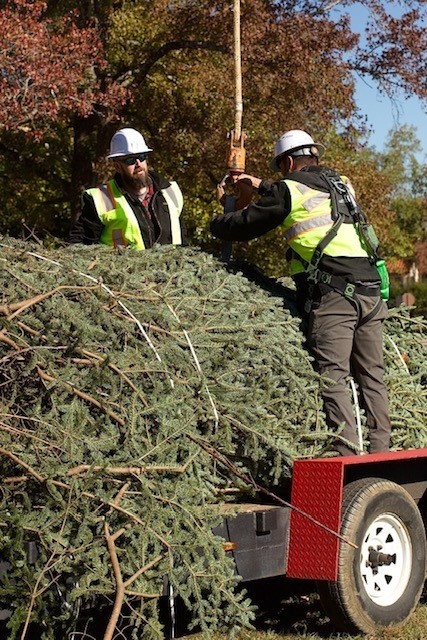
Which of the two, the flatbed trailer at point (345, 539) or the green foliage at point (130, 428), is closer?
the green foliage at point (130, 428)

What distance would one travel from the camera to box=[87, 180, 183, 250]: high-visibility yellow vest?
6.89 meters

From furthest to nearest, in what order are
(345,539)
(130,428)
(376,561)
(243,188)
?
(243,188), (376,561), (345,539), (130,428)

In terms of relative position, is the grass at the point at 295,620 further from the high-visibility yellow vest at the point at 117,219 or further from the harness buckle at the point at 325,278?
the high-visibility yellow vest at the point at 117,219

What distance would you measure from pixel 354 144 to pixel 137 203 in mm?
13127

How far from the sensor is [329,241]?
6188 mm

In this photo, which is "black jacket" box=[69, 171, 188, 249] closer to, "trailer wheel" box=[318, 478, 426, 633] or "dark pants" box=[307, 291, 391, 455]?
"dark pants" box=[307, 291, 391, 455]

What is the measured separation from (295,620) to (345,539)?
1.13 metres

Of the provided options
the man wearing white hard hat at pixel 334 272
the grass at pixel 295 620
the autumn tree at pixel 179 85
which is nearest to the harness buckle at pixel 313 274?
the man wearing white hard hat at pixel 334 272

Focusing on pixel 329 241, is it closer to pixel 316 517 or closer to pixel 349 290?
pixel 349 290

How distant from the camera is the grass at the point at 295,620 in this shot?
5695 mm

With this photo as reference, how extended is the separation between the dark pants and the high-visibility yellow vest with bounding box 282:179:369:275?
0.25 m

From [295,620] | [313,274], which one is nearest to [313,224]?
[313,274]

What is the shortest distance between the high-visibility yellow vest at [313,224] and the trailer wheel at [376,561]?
50.5 inches

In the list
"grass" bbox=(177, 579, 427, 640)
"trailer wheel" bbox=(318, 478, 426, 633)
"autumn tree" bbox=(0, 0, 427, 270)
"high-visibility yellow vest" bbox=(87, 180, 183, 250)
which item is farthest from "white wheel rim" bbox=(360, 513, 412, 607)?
"autumn tree" bbox=(0, 0, 427, 270)
